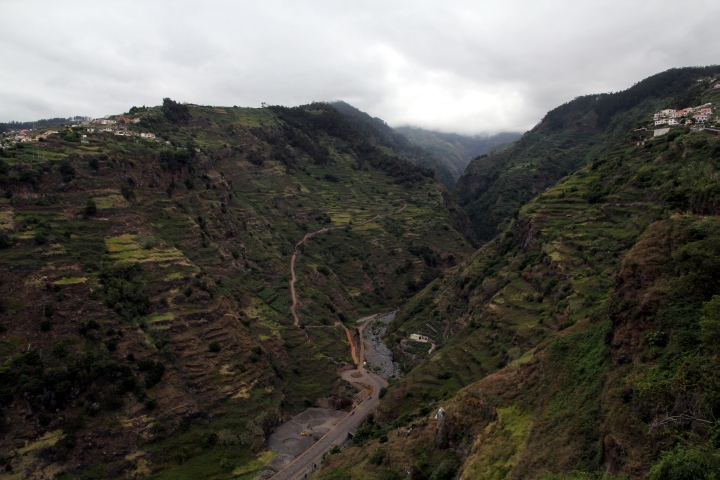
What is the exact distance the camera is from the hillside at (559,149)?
13850 centimetres

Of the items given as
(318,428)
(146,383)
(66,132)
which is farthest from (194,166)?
(318,428)

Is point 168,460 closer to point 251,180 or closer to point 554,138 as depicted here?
point 251,180

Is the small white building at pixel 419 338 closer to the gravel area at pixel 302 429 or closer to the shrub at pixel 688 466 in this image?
the gravel area at pixel 302 429

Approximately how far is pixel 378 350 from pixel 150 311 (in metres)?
38.8

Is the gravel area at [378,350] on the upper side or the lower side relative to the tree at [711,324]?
lower

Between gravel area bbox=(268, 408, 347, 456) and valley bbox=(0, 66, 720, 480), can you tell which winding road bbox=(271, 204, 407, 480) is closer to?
valley bbox=(0, 66, 720, 480)

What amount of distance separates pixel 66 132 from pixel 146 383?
4579cm

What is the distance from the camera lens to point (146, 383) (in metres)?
43.6

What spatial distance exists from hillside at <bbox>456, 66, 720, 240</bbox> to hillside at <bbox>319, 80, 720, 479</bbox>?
248ft

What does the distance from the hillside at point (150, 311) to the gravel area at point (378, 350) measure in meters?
4.60

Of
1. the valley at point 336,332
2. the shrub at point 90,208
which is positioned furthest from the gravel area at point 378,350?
the shrub at point 90,208

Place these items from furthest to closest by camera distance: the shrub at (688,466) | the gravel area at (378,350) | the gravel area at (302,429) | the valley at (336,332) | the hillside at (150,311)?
the gravel area at (378,350) < the gravel area at (302,429) < the hillside at (150,311) < the valley at (336,332) < the shrub at (688,466)

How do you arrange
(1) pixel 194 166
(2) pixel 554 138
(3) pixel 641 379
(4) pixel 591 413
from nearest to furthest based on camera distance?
(3) pixel 641 379
(4) pixel 591 413
(1) pixel 194 166
(2) pixel 554 138

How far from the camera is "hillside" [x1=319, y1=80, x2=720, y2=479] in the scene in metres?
13.9
